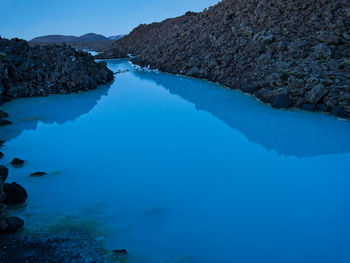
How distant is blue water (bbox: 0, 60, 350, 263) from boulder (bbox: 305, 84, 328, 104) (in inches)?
25.4

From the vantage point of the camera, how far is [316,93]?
394 inches

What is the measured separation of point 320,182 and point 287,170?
74 centimetres

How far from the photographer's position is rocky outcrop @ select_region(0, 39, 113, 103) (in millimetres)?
14930

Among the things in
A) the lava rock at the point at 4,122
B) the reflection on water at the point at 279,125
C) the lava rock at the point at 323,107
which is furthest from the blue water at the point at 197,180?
the lava rock at the point at 323,107

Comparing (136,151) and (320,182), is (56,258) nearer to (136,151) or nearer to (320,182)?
(136,151)

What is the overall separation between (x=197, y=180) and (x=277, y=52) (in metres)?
10.8

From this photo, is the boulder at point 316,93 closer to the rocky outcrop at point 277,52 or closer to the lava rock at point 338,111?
the rocky outcrop at point 277,52

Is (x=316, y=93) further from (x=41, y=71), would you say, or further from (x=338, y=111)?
(x=41, y=71)

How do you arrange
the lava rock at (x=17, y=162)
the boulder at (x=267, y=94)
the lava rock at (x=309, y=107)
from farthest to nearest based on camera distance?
1. the boulder at (x=267, y=94)
2. the lava rock at (x=309, y=107)
3. the lava rock at (x=17, y=162)

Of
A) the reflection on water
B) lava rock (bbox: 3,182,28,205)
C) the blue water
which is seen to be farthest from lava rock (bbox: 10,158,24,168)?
the reflection on water

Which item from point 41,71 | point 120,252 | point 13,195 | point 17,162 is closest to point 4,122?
point 17,162

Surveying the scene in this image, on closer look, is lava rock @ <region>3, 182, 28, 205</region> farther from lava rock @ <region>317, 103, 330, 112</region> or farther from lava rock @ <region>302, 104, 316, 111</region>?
lava rock @ <region>317, 103, 330, 112</region>

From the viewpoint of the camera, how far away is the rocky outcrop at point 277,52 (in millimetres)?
10531

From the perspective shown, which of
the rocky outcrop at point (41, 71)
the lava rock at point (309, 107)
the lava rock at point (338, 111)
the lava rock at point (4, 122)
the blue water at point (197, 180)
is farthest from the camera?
the rocky outcrop at point (41, 71)
